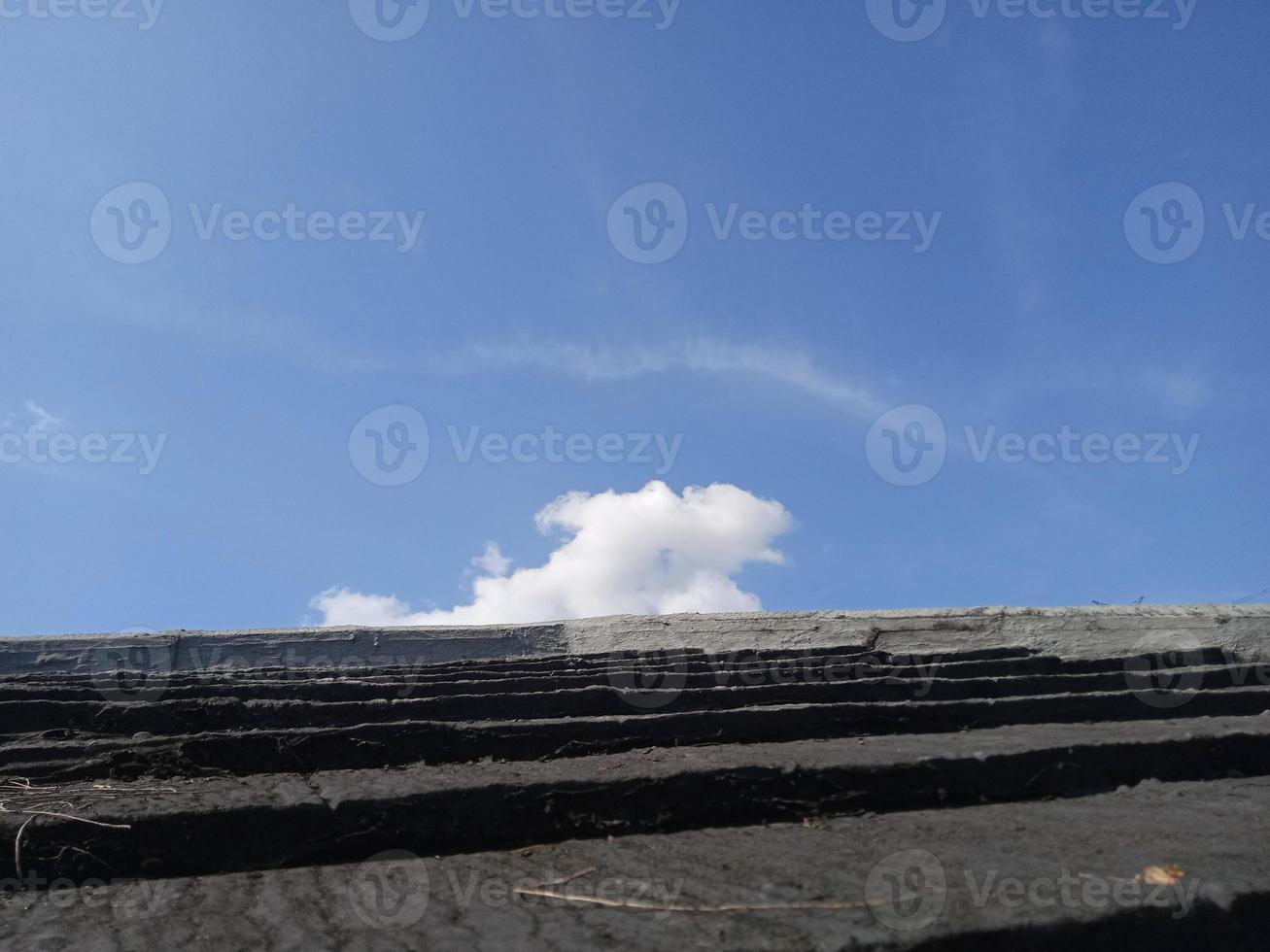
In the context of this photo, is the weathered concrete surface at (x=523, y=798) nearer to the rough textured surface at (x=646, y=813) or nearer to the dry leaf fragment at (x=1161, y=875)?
the rough textured surface at (x=646, y=813)

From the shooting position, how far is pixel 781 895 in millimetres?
1942

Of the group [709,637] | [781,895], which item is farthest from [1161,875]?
[709,637]

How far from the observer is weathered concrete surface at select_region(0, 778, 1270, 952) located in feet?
5.76

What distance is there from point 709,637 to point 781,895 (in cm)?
563

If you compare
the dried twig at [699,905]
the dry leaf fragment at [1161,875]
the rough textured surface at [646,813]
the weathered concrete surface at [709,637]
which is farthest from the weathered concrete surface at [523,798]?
the weathered concrete surface at [709,637]

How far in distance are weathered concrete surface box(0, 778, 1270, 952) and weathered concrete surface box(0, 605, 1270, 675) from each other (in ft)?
13.9

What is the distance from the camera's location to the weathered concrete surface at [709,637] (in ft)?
21.5

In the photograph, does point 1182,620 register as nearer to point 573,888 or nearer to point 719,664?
point 719,664

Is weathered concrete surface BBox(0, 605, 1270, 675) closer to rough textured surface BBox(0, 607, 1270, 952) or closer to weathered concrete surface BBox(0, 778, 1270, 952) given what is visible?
rough textured surface BBox(0, 607, 1270, 952)

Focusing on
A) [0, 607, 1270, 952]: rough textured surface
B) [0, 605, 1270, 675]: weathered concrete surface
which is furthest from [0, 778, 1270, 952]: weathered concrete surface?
[0, 605, 1270, 675]: weathered concrete surface

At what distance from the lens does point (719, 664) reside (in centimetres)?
549

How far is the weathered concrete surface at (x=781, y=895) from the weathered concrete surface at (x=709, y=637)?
4.25m

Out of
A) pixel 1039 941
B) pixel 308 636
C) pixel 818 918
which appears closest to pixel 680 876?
pixel 818 918

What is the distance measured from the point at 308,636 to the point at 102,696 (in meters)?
3.60
